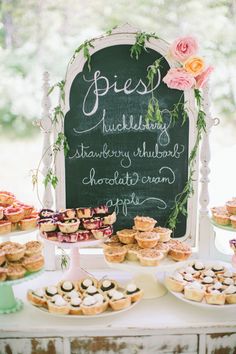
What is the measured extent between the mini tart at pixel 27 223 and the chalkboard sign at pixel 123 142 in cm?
31

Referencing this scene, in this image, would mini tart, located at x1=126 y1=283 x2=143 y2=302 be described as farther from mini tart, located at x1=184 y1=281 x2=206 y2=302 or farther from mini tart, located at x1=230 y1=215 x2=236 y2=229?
mini tart, located at x1=230 y1=215 x2=236 y2=229

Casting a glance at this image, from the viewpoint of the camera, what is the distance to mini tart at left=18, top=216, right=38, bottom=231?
2.16 metres

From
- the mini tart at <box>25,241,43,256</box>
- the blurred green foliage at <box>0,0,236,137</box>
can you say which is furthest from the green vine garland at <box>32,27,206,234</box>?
the blurred green foliage at <box>0,0,236,137</box>

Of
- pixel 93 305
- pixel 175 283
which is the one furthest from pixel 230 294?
pixel 93 305

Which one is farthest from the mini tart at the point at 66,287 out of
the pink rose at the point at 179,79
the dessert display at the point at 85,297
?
the pink rose at the point at 179,79

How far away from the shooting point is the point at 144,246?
2.18 m

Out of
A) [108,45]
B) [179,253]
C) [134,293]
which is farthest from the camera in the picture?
[108,45]

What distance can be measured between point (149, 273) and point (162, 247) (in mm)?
142

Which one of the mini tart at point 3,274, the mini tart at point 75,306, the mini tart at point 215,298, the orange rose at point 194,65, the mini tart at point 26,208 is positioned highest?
the orange rose at point 194,65

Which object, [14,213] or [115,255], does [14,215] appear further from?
[115,255]

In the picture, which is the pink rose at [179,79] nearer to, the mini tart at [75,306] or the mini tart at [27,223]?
the mini tart at [27,223]

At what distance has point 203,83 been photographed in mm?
2279

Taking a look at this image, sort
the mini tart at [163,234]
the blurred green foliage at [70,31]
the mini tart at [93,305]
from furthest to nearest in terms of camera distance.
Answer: the blurred green foliage at [70,31], the mini tart at [163,234], the mini tart at [93,305]

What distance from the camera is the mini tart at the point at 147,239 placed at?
2.17m
